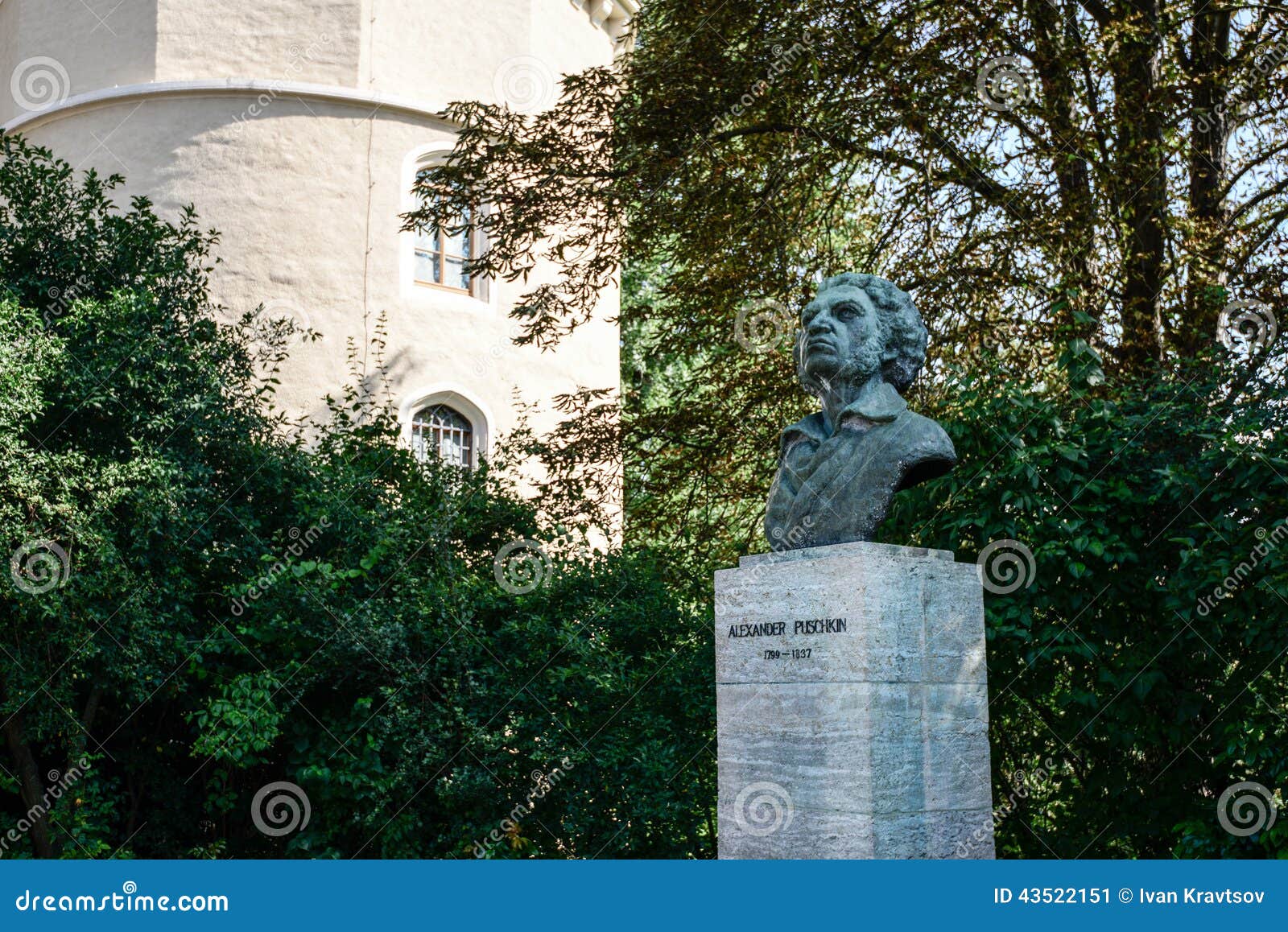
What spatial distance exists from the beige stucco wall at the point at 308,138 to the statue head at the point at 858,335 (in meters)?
12.6

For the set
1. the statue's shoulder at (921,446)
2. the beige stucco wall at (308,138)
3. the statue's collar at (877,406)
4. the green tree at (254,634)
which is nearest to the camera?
the statue's shoulder at (921,446)

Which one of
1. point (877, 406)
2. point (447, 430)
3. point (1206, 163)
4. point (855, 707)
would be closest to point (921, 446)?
point (877, 406)

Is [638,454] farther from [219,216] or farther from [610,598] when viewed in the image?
[219,216]

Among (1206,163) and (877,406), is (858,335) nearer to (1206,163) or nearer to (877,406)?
(877,406)

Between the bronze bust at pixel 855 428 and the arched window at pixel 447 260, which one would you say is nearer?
the bronze bust at pixel 855 428

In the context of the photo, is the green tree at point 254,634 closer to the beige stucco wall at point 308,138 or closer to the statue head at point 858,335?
the statue head at point 858,335

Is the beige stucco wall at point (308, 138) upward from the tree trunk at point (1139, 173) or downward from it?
upward

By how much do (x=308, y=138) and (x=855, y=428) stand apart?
1440cm

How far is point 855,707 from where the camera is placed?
238 inches

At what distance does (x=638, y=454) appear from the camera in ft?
44.4

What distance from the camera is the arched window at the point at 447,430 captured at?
64.0ft

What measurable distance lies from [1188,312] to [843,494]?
19.3 feet

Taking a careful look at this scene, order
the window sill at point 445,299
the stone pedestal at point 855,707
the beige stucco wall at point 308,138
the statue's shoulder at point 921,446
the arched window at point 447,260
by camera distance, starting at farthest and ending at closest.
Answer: the arched window at point 447,260
the window sill at point 445,299
the beige stucco wall at point 308,138
the statue's shoulder at point 921,446
the stone pedestal at point 855,707

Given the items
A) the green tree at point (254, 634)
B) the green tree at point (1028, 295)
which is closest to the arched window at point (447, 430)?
the green tree at point (1028, 295)
